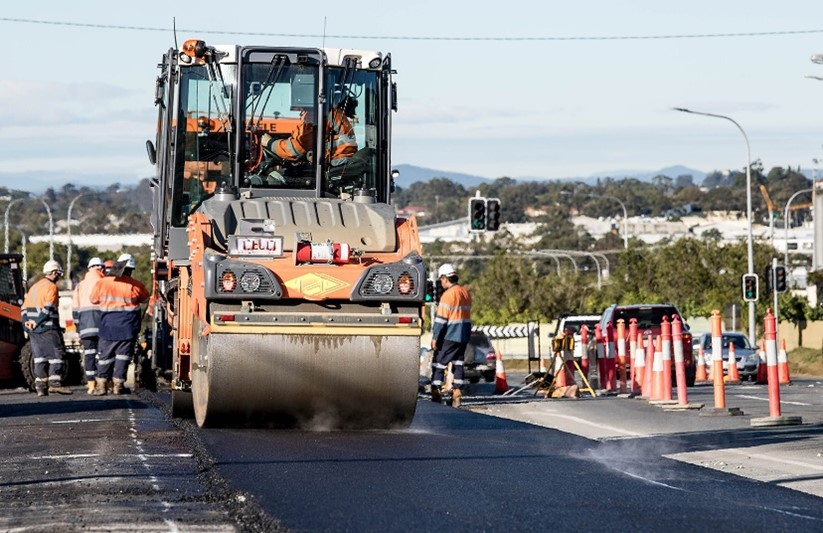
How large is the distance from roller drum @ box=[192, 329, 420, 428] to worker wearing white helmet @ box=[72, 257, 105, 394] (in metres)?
7.56

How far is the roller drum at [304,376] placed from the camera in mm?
13562

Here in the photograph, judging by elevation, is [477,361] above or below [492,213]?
below

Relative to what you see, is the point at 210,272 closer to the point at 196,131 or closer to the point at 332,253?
the point at 332,253

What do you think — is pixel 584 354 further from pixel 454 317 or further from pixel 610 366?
pixel 454 317

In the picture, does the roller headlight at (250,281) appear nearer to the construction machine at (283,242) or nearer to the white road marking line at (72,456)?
the construction machine at (283,242)

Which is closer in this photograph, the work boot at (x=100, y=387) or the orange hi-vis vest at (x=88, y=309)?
the work boot at (x=100, y=387)

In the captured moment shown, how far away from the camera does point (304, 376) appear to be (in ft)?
45.0

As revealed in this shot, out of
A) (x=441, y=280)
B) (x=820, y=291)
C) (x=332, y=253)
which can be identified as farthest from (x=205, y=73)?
(x=820, y=291)

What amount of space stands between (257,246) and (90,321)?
8286mm

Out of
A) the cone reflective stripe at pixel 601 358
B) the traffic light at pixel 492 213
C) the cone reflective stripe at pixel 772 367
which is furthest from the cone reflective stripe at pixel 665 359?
the traffic light at pixel 492 213

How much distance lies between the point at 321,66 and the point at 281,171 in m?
1.12

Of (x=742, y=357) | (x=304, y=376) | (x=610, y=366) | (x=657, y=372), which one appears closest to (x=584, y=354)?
(x=610, y=366)

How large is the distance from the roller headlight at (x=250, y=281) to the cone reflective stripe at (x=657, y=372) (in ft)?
27.8

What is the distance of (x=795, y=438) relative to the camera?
14570 millimetres
